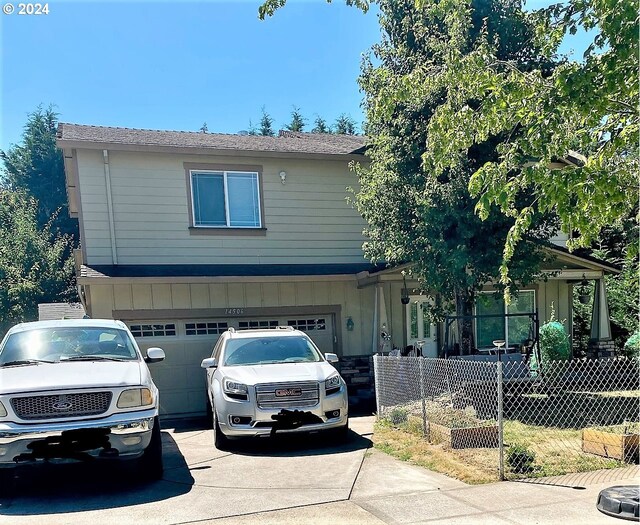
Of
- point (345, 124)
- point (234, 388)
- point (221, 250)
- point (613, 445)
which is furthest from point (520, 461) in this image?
point (345, 124)

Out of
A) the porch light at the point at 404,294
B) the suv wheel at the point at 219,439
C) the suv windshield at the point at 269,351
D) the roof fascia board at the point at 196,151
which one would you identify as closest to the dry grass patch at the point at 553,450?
the suv windshield at the point at 269,351

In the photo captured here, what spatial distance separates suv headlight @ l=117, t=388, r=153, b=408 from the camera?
5484 mm

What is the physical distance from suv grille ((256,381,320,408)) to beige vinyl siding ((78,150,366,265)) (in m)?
4.96

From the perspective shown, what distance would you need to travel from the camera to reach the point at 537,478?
17.6 feet

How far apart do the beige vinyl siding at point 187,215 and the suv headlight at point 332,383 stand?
4834 millimetres

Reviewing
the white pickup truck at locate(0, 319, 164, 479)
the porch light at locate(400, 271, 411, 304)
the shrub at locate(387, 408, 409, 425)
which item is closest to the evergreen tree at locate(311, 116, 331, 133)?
the porch light at locate(400, 271, 411, 304)

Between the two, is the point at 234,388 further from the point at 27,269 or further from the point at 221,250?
the point at 27,269

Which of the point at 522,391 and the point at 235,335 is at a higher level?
the point at 235,335

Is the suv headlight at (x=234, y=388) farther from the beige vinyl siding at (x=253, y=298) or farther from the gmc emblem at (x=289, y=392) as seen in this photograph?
the beige vinyl siding at (x=253, y=298)

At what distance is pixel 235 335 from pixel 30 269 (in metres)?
16.8

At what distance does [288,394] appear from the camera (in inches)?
278

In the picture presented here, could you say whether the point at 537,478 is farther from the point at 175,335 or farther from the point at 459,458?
the point at 175,335

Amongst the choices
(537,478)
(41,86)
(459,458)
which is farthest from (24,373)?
(41,86)

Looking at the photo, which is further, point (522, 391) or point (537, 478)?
point (522, 391)
